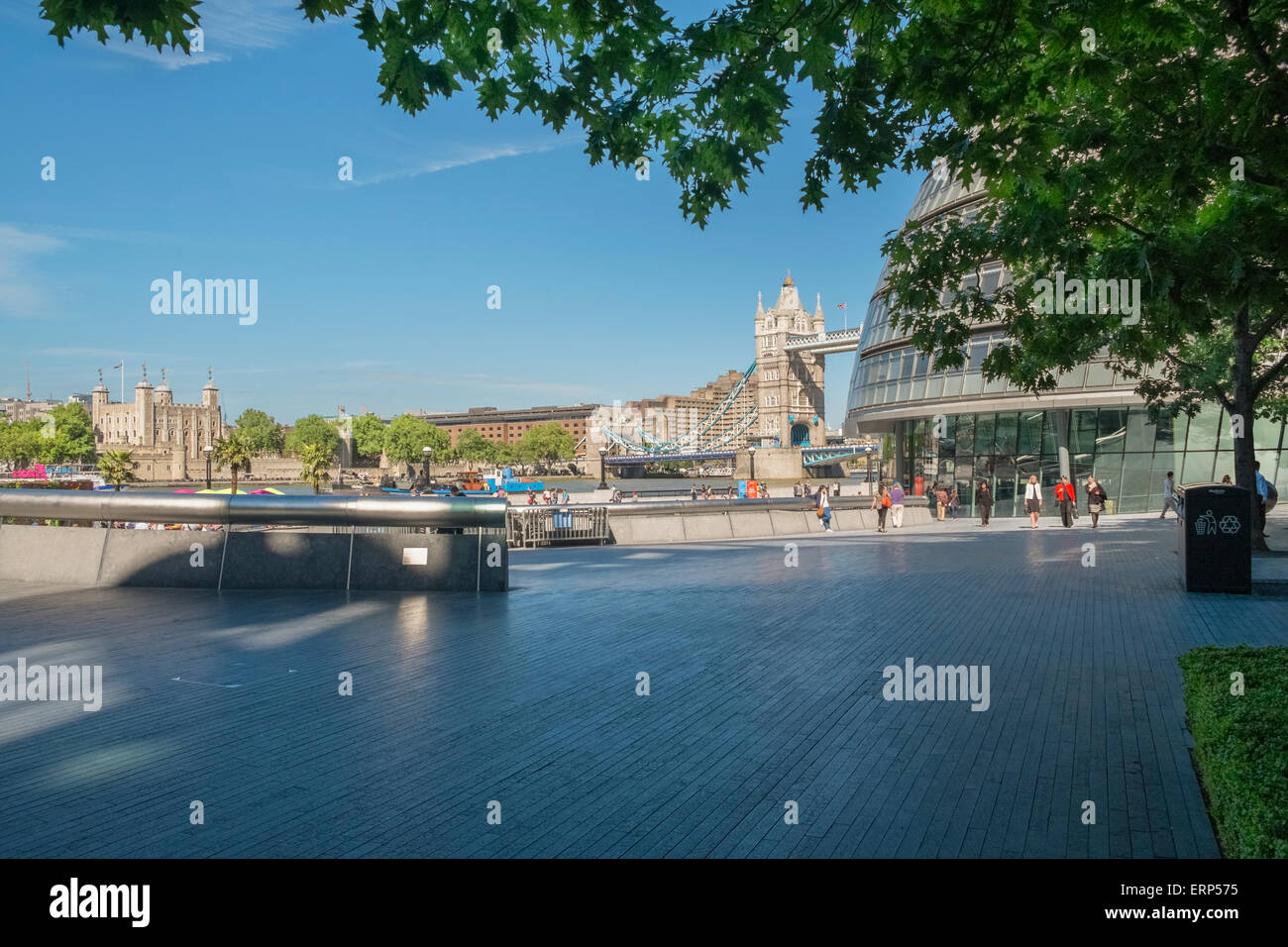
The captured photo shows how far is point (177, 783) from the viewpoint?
213 inches

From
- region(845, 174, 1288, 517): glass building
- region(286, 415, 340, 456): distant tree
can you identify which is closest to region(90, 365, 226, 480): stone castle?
region(286, 415, 340, 456): distant tree

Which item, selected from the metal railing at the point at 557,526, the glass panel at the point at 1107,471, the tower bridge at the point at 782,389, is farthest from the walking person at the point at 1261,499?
the tower bridge at the point at 782,389

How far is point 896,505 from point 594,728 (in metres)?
26.1

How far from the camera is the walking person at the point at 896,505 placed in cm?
3089

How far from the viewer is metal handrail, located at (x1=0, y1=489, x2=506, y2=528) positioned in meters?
12.1

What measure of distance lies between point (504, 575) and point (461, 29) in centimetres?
856

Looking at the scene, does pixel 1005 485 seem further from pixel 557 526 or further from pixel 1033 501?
pixel 557 526

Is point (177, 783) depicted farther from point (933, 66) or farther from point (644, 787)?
point (933, 66)

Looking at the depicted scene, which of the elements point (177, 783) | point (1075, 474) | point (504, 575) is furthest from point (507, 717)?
point (1075, 474)

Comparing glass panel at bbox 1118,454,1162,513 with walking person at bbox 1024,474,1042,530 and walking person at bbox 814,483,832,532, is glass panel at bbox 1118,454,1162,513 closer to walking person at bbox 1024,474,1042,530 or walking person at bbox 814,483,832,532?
walking person at bbox 1024,474,1042,530

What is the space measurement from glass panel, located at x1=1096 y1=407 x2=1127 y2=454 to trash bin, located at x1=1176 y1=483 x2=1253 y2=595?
2924 cm

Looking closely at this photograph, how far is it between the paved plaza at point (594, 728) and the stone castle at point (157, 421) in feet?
546

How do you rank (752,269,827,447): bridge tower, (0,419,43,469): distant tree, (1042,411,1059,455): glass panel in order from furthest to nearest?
(752,269,827,447): bridge tower
(0,419,43,469): distant tree
(1042,411,1059,455): glass panel

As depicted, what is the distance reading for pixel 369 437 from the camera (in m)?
171
